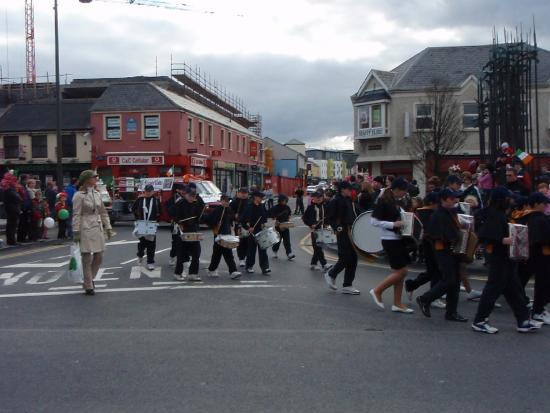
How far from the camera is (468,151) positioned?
35.3m

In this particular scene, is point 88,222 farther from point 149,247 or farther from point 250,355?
point 250,355

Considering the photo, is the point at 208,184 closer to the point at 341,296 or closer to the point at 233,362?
the point at 341,296

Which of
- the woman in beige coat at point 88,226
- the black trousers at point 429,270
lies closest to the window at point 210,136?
the woman in beige coat at point 88,226

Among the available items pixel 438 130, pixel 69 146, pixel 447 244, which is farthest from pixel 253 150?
pixel 447 244

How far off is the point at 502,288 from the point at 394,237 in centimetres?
Answer: 161

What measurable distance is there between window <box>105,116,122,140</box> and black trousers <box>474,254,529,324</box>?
36.0 m

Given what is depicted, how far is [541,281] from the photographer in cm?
757

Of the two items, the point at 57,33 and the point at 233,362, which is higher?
the point at 57,33

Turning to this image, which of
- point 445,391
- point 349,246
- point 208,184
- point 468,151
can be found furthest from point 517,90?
point 468,151

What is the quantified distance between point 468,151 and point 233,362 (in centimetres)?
3173

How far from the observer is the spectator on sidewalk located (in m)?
16.1

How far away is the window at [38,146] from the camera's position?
42344 millimetres

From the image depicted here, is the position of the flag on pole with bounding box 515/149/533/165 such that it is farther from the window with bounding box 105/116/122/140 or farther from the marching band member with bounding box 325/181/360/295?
the window with bounding box 105/116/122/140

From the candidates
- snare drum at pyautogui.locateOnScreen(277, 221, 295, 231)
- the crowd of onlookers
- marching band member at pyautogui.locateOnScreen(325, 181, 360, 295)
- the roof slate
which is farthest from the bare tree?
the roof slate
